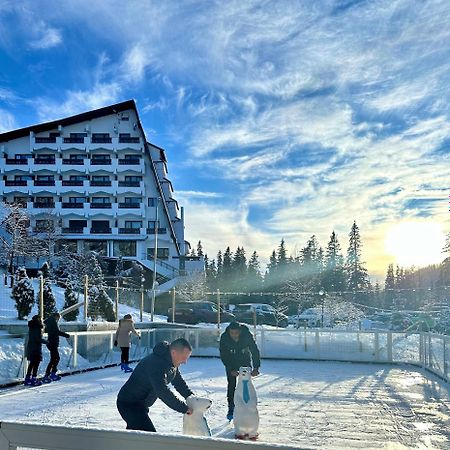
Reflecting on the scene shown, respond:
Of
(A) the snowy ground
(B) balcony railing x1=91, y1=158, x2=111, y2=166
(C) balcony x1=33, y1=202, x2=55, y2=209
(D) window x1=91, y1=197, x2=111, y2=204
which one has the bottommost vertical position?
(A) the snowy ground

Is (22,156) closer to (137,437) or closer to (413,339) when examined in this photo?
(413,339)

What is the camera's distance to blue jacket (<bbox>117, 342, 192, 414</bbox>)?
14.7 feet

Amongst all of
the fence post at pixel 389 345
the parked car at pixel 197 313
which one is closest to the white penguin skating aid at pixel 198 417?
the fence post at pixel 389 345

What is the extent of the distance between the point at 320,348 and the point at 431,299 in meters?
6.09

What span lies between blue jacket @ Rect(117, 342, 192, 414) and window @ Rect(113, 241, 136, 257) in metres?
46.8

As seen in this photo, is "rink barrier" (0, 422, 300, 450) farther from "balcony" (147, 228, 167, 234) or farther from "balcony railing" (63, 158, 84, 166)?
"balcony railing" (63, 158, 84, 166)

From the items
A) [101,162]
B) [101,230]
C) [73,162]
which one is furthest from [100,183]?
[101,230]

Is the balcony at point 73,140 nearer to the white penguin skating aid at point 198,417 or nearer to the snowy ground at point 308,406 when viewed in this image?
the snowy ground at point 308,406

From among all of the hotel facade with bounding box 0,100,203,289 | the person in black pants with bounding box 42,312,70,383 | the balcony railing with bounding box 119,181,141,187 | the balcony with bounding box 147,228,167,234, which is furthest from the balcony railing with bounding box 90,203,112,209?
the person in black pants with bounding box 42,312,70,383

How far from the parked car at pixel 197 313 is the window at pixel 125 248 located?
1652 cm

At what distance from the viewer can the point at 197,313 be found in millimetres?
33688

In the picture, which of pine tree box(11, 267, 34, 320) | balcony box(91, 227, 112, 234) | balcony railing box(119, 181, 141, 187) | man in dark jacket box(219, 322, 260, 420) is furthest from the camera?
balcony railing box(119, 181, 141, 187)

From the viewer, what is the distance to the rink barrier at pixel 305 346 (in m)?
15.3

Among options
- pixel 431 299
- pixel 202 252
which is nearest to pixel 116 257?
pixel 431 299
